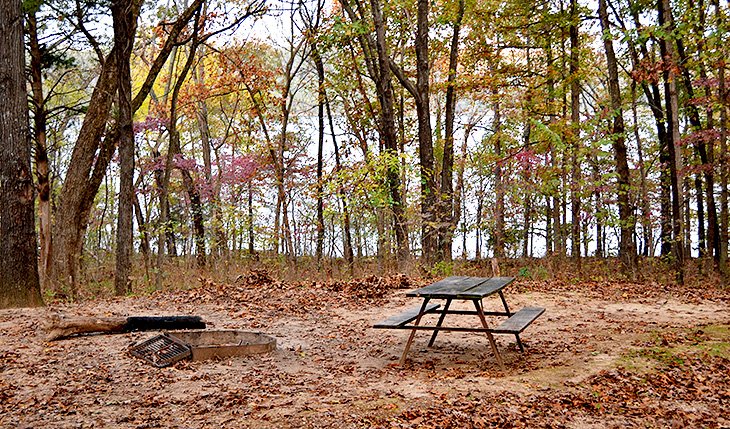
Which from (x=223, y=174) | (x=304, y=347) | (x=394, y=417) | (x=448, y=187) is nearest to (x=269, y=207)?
(x=223, y=174)

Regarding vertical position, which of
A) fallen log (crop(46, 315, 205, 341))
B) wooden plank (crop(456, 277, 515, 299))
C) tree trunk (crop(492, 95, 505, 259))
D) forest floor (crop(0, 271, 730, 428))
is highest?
tree trunk (crop(492, 95, 505, 259))

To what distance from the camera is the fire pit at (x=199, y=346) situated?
5.89m

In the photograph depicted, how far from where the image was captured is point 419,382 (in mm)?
5164

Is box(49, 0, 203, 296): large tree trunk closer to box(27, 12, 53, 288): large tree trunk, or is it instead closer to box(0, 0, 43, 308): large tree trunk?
box(27, 12, 53, 288): large tree trunk

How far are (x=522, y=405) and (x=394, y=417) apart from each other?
0.98 metres

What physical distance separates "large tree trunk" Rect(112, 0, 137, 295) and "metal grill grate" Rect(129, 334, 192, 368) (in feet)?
19.7

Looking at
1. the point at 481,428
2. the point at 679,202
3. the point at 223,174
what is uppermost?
the point at 223,174

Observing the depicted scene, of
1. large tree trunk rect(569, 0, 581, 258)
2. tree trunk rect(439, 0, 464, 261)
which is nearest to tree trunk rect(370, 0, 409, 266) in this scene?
tree trunk rect(439, 0, 464, 261)

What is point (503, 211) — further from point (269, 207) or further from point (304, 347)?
point (304, 347)

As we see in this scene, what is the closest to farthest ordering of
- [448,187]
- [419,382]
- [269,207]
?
[419,382], [448,187], [269,207]

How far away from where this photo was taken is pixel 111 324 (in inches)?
267

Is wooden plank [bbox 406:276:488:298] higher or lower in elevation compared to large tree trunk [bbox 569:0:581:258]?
lower

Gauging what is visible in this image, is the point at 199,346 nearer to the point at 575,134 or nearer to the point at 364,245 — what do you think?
the point at 575,134

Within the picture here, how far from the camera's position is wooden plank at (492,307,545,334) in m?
5.43
